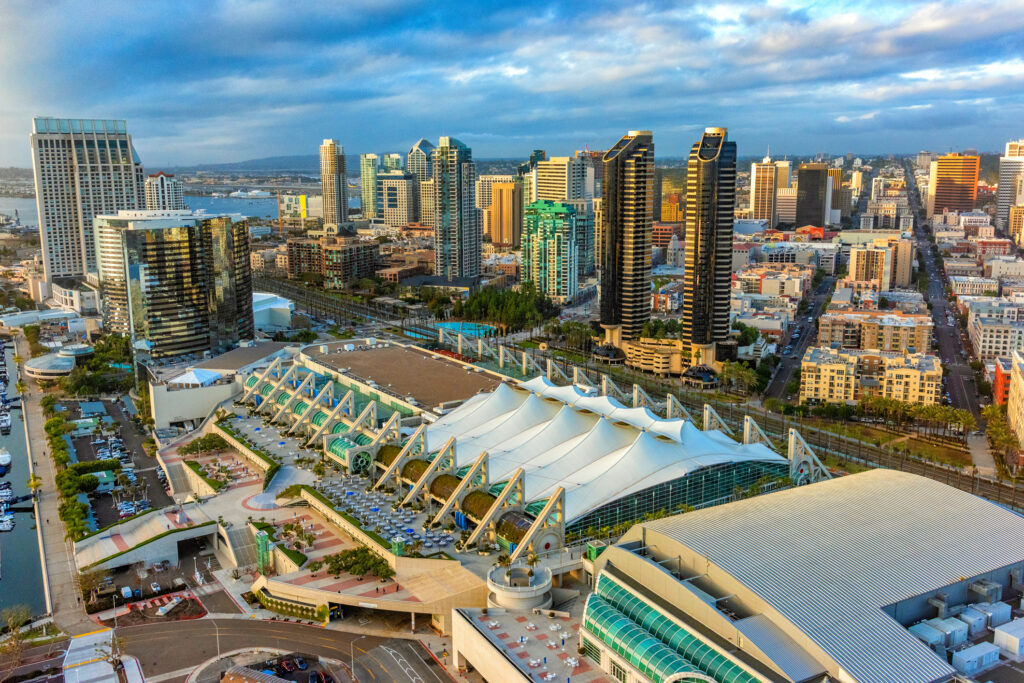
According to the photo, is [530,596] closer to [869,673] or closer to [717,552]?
[717,552]

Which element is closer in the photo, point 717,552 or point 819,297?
point 717,552

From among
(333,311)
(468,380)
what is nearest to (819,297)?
(333,311)

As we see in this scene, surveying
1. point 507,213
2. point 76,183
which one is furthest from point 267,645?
point 507,213

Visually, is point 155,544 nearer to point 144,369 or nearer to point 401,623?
point 401,623

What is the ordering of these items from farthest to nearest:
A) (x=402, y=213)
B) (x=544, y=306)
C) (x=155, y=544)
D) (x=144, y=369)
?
(x=402, y=213), (x=544, y=306), (x=144, y=369), (x=155, y=544)

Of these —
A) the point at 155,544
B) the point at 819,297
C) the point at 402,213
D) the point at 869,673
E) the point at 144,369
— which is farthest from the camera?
the point at 402,213

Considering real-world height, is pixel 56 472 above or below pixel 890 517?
below

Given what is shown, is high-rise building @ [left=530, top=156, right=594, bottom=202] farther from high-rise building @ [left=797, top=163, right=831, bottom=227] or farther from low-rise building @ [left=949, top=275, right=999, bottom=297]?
low-rise building @ [left=949, top=275, right=999, bottom=297]

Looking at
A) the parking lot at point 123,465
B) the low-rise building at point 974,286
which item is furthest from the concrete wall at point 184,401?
the low-rise building at point 974,286

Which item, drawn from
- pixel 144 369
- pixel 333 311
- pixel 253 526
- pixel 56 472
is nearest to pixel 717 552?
pixel 253 526
